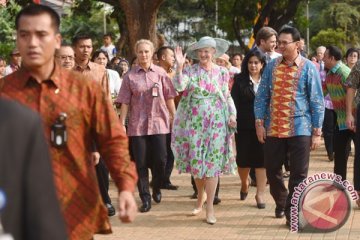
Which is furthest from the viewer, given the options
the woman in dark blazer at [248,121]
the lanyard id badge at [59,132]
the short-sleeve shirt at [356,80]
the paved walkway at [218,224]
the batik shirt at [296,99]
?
the woman in dark blazer at [248,121]

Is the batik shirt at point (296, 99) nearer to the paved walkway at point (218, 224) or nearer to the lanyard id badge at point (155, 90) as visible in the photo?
the paved walkway at point (218, 224)

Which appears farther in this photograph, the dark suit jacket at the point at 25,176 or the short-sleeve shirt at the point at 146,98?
Result: the short-sleeve shirt at the point at 146,98

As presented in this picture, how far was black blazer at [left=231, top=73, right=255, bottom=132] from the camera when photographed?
10070 millimetres

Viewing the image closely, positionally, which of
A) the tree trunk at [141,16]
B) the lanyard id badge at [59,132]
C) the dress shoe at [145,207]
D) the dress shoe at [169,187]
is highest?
the tree trunk at [141,16]

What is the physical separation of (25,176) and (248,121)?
7.96 meters

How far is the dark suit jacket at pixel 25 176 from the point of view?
226 cm

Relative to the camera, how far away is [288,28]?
27.9 feet

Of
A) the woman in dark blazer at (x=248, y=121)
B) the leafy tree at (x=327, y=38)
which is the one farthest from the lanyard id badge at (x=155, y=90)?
the leafy tree at (x=327, y=38)

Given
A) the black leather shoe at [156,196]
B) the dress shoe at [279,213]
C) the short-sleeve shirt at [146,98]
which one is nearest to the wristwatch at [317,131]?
the dress shoe at [279,213]

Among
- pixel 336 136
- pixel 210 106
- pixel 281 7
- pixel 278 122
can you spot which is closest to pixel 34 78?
pixel 278 122

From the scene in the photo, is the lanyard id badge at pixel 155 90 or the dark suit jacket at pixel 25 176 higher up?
the dark suit jacket at pixel 25 176

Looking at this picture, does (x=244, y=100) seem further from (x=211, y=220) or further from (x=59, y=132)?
(x=59, y=132)

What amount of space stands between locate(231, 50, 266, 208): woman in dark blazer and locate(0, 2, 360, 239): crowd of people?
0.5 inches

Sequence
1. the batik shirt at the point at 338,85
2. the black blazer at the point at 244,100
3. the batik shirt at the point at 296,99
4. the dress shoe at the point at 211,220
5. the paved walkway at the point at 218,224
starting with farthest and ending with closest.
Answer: the batik shirt at the point at 338,85 < the black blazer at the point at 244,100 < the dress shoe at the point at 211,220 < the batik shirt at the point at 296,99 < the paved walkway at the point at 218,224
